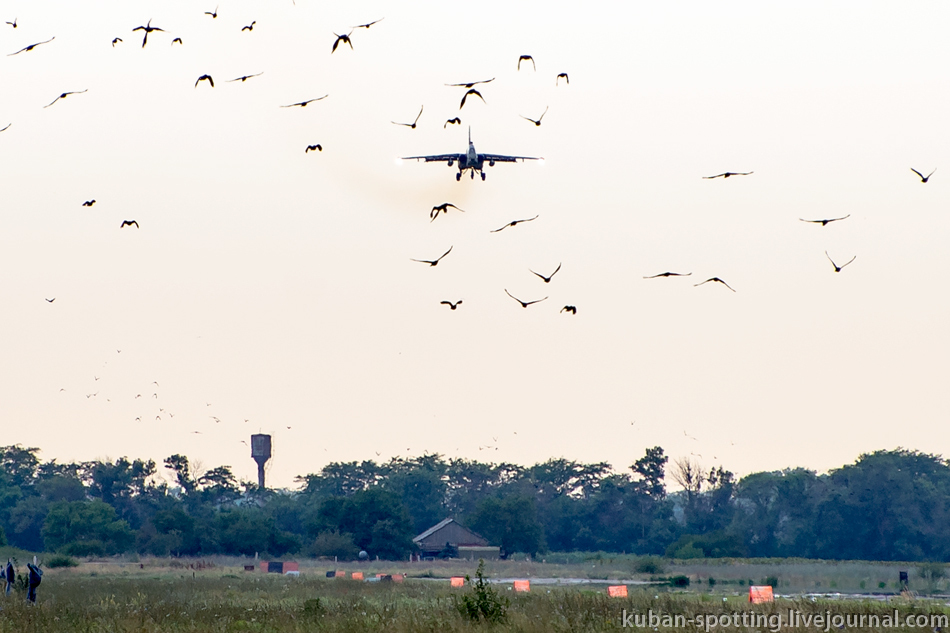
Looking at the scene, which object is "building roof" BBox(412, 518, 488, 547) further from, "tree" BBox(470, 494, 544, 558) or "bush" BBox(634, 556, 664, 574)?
"bush" BBox(634, 556, 664, 574)

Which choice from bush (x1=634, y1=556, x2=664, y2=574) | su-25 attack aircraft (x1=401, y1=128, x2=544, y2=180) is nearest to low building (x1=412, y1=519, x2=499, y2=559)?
bush (x1=634, y1=556, x2=664, y2=574)

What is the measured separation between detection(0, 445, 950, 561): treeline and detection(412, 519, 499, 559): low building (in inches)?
127

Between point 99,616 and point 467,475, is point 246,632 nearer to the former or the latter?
point 99,616

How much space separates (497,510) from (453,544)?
23.1 ft

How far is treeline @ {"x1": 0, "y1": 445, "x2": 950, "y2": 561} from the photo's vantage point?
4385 inches

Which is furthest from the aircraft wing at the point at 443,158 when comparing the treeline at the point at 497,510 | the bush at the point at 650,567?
the treeline at the point at 497,510

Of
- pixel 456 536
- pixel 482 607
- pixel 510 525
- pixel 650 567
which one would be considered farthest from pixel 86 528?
pixel 482 607

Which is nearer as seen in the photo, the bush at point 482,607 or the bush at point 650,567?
the bush at point 482,607

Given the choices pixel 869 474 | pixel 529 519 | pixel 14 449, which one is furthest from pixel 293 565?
pixel 14 449

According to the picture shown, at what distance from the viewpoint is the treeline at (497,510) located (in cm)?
11138

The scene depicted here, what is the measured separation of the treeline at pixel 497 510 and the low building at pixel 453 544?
10.6ft

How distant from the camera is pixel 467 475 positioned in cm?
16875

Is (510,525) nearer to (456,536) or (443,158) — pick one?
(456,536)

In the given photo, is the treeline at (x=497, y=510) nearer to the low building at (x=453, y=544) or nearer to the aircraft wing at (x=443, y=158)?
the low building at (x=453, y=544)
